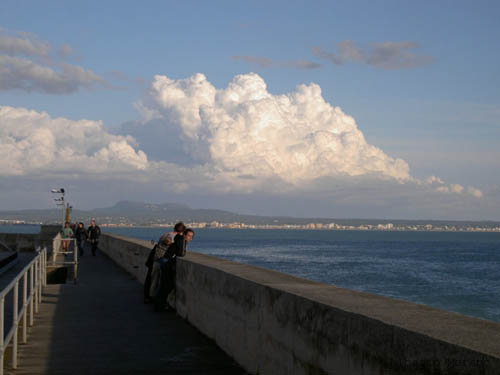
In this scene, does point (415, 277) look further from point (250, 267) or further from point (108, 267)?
point (250, 267)

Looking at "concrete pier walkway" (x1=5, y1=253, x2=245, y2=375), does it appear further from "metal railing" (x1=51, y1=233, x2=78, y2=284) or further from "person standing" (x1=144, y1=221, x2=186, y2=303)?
"metal railing" (x1=51, y1=233, x2=78, y2=284)

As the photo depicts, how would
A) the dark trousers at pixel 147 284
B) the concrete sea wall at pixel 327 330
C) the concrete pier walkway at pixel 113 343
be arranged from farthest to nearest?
the dark trousers at pixel 147 284, the concrete pier walkway at pixel 113 343, the concrete sea wall at pixel 327 330

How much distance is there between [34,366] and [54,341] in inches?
64.8

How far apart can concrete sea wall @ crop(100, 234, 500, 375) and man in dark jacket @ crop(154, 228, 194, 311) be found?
1.88 meters

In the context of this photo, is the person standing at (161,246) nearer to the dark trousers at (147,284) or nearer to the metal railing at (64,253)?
the dark trousers at (147,284)

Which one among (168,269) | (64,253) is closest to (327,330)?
(168,269)

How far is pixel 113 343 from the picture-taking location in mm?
8945

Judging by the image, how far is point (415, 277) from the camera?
211 feet

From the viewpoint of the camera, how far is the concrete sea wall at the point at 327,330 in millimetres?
3744

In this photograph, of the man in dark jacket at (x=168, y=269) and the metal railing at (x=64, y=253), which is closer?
the man in dark jacket at (x=168, y=269)

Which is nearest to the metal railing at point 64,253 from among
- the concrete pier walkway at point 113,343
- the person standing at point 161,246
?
the concrete pier walkway at point 113,343

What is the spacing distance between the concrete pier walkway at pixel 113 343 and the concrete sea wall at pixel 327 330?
0.37 metres

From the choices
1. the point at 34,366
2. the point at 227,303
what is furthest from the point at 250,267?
the point at 34,366

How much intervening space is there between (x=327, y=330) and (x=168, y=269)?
691 centimetres
